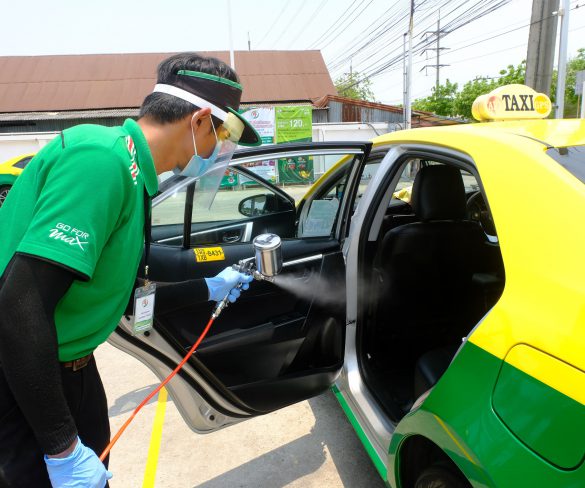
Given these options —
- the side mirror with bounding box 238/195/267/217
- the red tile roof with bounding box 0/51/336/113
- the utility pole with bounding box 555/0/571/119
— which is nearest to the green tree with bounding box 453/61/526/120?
the red tile roof with bounding box 0/51/336/113

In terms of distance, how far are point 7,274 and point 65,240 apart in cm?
15

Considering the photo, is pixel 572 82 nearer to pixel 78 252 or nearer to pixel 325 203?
pixel 325 203

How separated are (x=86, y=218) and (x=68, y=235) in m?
0.05

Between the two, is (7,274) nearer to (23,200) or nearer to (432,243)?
(23,200)

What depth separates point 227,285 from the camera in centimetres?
185

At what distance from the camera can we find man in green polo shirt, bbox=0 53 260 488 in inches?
34.3

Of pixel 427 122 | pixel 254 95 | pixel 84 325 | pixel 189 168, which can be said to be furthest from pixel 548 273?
pixel 427 122

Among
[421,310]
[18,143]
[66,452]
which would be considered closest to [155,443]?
[66,452]

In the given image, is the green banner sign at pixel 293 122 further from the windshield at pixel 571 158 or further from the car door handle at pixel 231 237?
the windshield at pixel 571 158

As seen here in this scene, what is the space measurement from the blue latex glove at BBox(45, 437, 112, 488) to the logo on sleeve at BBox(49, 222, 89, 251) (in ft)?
1.81

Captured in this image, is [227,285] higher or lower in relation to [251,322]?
→ higher

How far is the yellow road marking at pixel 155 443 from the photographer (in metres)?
2.20

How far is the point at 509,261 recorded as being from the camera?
115 centimetres

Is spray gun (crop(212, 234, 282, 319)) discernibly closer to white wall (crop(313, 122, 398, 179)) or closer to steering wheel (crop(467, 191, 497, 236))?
steering wheel (crop(467, 191, 497, 236))
